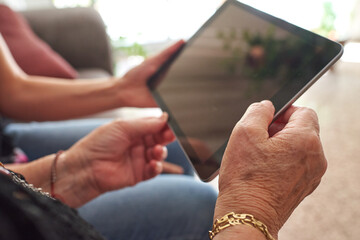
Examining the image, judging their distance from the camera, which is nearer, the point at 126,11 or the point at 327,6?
the point at 327,6

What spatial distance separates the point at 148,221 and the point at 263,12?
1.56 feet

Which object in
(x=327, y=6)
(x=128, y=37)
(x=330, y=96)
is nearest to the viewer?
(x=330, y=96)

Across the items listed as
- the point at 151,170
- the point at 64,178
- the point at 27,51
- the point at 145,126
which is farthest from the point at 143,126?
the point at 27,51

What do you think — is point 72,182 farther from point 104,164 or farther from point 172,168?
point 172,168

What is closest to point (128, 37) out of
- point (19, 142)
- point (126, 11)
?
point (126, 11)

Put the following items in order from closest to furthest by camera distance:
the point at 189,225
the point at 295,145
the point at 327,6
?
the point at 295,145, the point at 189,225, the point at 327,6

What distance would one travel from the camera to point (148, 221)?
59cm

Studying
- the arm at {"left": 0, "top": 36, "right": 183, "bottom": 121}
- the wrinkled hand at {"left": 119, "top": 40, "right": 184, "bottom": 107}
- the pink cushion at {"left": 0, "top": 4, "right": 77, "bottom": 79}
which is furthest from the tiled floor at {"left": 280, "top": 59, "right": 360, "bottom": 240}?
the pink cushion at {"left": 0, "top": 4, "right": 77, "bottom": 79}

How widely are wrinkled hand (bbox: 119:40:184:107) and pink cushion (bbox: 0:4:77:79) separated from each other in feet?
2.44

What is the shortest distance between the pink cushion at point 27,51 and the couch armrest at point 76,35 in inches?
7.4

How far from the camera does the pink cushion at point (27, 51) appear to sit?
1.38 metres

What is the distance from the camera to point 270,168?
0.34m

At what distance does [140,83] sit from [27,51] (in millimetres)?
884

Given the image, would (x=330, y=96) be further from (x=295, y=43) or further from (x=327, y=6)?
(x=327, y=6)
